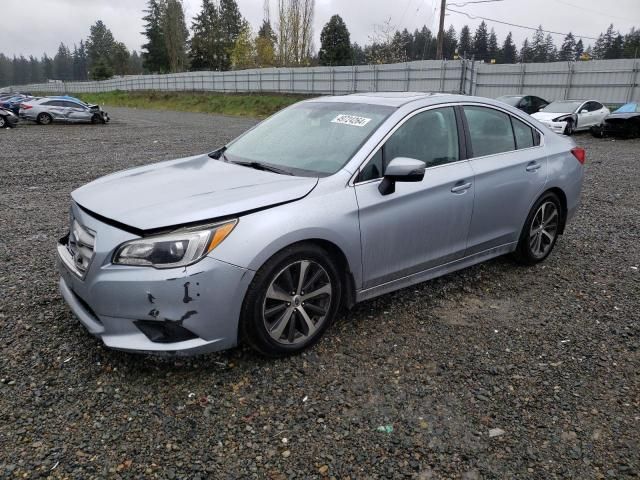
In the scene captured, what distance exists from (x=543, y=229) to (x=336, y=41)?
6649cm

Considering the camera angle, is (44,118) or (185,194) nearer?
(185,194)

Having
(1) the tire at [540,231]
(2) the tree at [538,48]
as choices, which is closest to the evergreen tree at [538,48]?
(2) the tree at [538,48]

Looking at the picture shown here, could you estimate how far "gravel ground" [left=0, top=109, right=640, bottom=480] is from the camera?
2340 mm

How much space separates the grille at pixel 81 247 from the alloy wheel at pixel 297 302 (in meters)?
1.03

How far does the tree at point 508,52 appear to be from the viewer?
97.7 metres

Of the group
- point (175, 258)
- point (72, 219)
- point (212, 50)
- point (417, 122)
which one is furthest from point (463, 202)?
point (212, 50)

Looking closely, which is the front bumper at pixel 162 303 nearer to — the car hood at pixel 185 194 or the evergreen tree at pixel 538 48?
the car hood at pixel 185 194

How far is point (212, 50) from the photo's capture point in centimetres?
7356

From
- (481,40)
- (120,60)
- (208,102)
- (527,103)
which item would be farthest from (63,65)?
(527,103)

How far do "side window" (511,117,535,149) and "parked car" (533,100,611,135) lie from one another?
603 inches

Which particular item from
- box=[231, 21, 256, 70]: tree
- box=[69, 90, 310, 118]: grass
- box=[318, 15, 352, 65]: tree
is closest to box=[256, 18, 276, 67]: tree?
box=[231, 21, 256, 70]: tree

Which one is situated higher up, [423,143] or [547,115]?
[423,143]

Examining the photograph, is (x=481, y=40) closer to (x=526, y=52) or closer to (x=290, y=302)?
(x=526, y=52)

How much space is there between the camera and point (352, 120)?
3.70 meters
